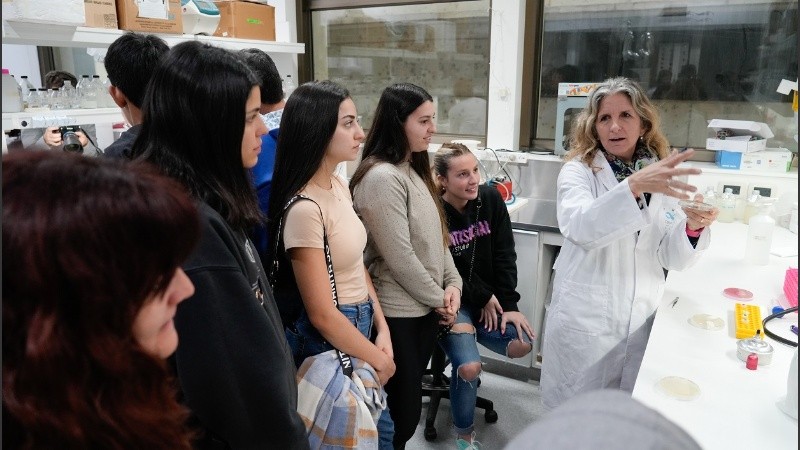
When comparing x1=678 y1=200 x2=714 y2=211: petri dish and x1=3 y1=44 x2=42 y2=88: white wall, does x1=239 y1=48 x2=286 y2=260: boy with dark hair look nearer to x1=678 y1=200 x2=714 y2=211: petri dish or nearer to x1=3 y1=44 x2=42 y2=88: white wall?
x1=678 y1=200 x2=714 y2=211: petri dish

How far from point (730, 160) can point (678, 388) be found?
6.49ft

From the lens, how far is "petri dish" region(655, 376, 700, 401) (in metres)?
1.16

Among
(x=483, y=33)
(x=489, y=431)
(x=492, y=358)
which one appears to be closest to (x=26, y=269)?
(x=489, y=431)

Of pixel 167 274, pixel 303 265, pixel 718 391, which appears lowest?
pixel 718 391

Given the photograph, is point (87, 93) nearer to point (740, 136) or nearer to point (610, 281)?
point (610, 281)

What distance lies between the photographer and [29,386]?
1.57ft

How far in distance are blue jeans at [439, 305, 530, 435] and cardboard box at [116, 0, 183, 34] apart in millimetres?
1770

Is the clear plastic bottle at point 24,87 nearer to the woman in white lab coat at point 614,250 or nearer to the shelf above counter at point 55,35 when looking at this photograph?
the shelf above counter at point 55,35

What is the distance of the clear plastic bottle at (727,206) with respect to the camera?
8.64 ft

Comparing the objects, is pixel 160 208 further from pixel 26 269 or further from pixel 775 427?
pixel 775 427

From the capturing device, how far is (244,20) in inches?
115

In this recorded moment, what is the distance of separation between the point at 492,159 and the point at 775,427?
2.27m

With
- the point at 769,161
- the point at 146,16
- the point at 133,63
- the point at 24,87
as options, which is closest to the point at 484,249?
the point at 133,63

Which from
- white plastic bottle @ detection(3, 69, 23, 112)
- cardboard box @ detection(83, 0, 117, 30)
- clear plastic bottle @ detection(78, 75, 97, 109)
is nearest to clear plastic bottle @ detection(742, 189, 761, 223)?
cardboard box @ detection(83, 0, 117, 30)
